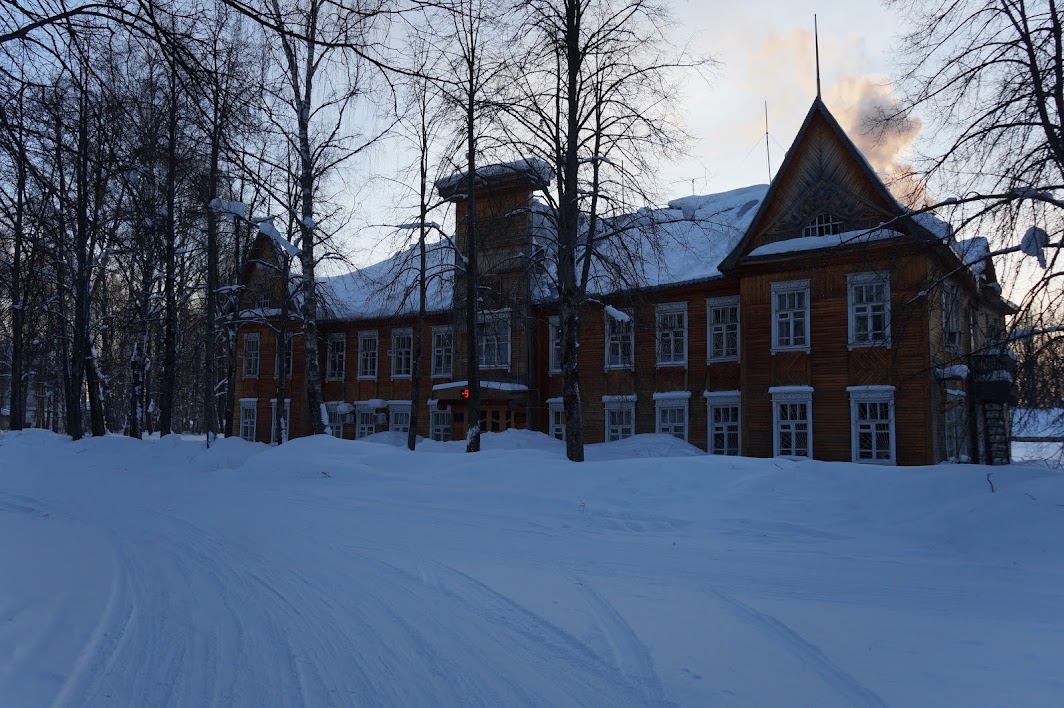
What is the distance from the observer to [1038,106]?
35.7 feet

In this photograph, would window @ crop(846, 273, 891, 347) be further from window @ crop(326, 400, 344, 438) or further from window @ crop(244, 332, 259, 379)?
window @ crop(244, 332, 259, 379)

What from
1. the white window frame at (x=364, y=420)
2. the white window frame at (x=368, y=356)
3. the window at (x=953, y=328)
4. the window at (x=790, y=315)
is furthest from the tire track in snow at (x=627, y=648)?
the white window frame at (x=368, y=356)

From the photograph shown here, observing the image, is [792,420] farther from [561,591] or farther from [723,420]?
[561,591]

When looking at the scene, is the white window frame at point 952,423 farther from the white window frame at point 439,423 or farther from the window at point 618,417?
the white window frame at point 439,423

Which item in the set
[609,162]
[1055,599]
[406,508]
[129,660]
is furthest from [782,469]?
[129,660]

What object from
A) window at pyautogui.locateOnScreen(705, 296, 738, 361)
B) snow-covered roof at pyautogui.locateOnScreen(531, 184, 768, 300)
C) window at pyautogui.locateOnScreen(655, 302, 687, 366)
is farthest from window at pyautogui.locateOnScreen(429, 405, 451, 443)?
window at pyautogui.locateOnScreen(705, 296, 738, 361)

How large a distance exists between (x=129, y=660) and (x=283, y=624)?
1090 mm

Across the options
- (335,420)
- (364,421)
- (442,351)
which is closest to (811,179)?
(442,351)

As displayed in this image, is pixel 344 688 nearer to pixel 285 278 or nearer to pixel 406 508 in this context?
pixel 406 508

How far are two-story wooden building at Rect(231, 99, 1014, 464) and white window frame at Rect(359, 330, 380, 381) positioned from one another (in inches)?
205

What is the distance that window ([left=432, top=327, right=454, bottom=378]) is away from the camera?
100ft

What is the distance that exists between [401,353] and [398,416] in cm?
290

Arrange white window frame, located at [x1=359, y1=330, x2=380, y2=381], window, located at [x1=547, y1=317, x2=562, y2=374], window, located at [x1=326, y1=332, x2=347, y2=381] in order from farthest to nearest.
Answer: window, located at [x1=326, y1=332, x2=347, y2=381] → white window frame, located at [x1=359, y1=330, x2=380, y2=381] → window, located at [x1=547, y1=317, x2=562, y2=374]

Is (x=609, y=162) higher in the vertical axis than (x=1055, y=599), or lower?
higher
